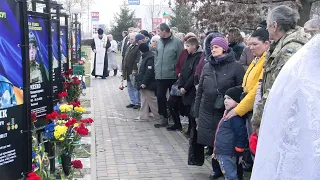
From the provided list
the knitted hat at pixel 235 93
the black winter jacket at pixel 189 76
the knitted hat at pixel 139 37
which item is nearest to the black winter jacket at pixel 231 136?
the knitted hat at pixel 235 93

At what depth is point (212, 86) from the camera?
516 cm

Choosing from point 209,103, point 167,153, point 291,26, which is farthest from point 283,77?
point 167,153

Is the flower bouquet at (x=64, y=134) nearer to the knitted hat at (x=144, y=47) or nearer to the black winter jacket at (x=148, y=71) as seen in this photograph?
the black winter jacket at (x=148, y=71)

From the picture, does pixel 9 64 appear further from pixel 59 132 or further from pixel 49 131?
pixel 49 131

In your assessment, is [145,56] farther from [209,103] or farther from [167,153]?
[209,103]

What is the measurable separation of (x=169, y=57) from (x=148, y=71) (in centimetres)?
76

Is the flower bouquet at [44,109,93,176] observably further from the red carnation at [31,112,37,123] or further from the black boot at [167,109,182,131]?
the black boot at [167,109,182,131]

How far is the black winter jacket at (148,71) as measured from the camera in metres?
8.72

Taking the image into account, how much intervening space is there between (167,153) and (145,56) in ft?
8.90

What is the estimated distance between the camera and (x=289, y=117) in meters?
1.60

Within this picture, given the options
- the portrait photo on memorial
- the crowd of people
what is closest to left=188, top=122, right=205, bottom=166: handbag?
the crowd of people

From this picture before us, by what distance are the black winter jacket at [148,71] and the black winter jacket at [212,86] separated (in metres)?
3.40

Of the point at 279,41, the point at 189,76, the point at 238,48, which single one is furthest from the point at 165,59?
the point at 279,41

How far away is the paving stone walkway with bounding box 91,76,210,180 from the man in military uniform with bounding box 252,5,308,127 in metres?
2.24
